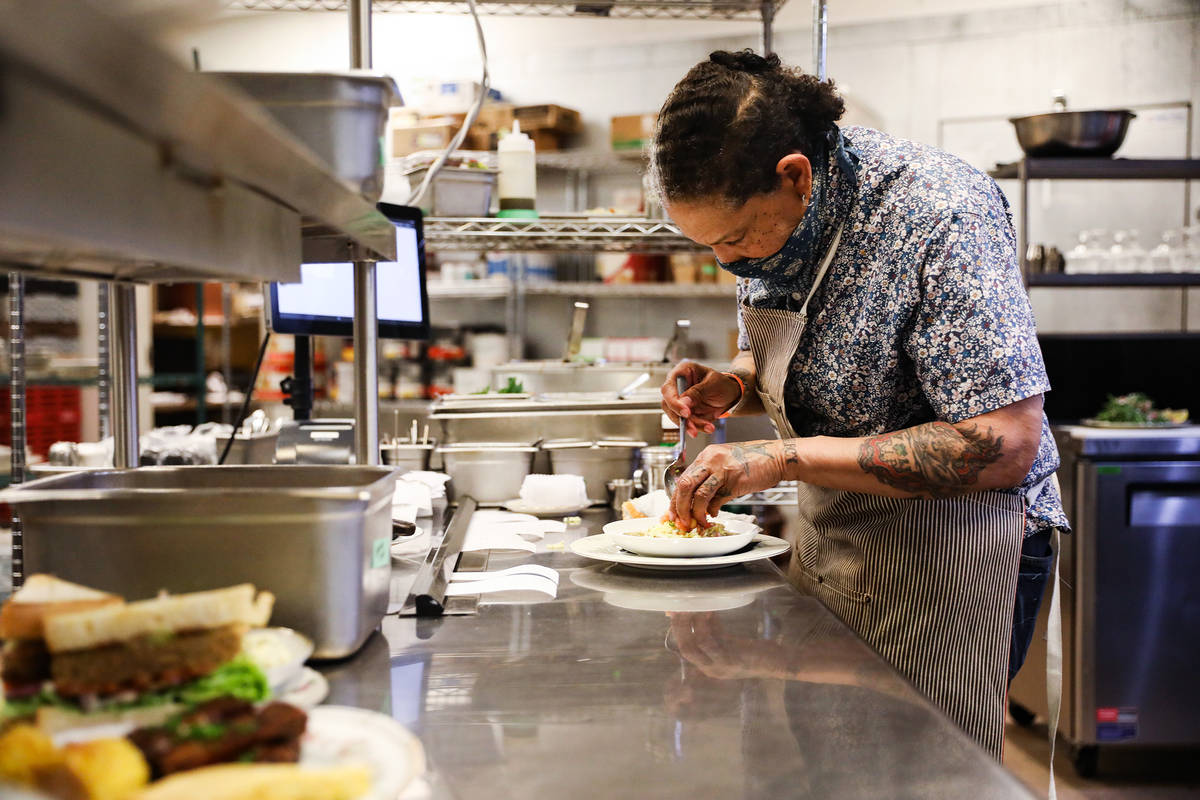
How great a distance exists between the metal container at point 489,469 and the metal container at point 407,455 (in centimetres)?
14

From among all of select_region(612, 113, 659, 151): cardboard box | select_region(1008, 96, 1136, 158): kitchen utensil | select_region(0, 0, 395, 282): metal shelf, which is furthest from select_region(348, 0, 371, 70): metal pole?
select_region(612, 113, 659, 151): cardboard box

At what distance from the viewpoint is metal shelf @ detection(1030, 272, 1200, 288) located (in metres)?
3.90

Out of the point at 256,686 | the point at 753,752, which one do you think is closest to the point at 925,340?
the point at 753,752

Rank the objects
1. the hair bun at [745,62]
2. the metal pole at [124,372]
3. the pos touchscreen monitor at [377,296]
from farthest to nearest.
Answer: the pos touchscreen monitor at [377,296] → the hair bun at [745,62] → the metal pole at [124,372]

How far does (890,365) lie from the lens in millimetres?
1505

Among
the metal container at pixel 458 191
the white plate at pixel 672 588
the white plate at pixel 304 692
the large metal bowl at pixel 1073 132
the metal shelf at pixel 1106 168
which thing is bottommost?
the white plate at pixel 672 588

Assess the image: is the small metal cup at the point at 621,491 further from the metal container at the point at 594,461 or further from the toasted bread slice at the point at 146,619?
the toasted bread slice at the point at 146,619

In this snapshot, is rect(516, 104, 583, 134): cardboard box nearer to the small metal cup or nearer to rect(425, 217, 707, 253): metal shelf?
rect(425, 217, 707, 253): metal shelf

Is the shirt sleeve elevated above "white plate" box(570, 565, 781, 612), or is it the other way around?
the shirt sleeve

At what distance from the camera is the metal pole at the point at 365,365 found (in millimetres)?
1424

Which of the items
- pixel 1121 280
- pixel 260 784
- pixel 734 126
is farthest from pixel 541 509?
pixel 1121 280

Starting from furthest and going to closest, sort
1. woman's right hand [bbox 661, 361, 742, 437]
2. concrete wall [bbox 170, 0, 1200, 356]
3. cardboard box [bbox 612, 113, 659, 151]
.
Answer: cardboard box [bbox 612, 113, 659, 151]
concrete wall [bbox 170, 0, 1200, 356]
woman's right hand [bbox 661, 361, 742, 437]

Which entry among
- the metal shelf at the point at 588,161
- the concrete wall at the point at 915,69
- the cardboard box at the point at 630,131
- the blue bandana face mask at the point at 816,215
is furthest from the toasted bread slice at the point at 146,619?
the concrete wall at the point at 915,69

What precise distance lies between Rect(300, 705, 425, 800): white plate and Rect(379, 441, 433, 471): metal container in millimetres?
1579
